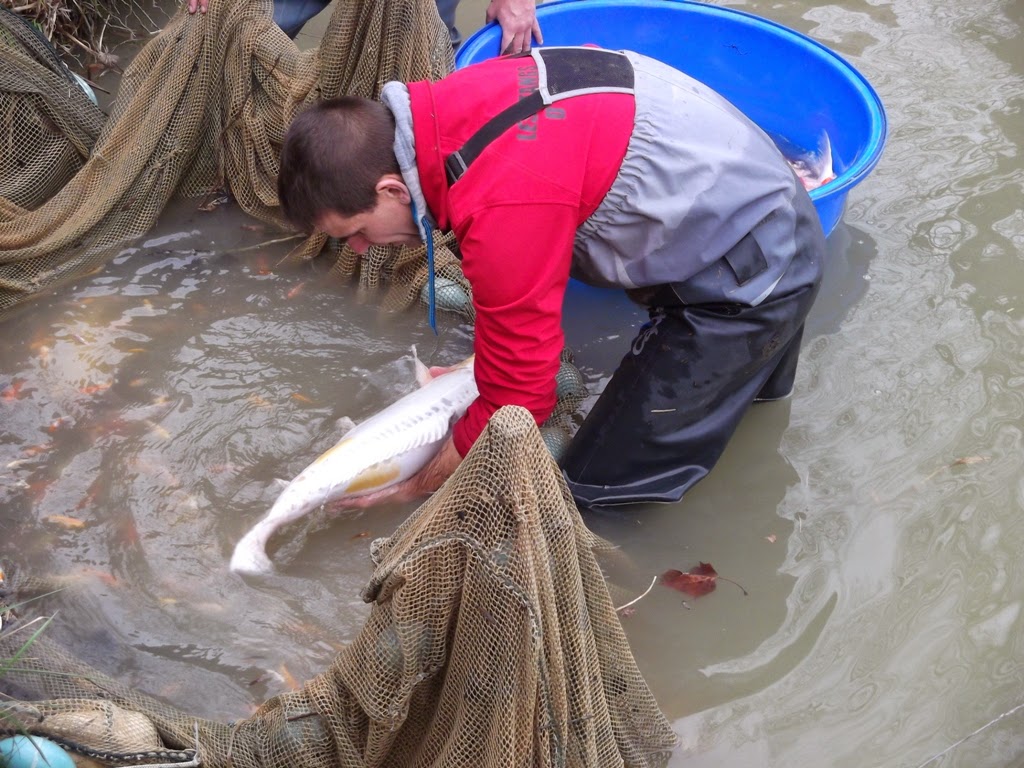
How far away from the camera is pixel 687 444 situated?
3.01m

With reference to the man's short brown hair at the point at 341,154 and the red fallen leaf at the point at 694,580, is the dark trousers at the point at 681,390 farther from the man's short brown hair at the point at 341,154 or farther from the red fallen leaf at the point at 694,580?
the man's short brown hair at the point at 341,154

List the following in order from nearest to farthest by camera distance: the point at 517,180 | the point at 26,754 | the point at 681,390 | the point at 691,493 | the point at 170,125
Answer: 1. the point at 26,754
2. the point at 517,180
3. the point at 681,390
4. the point at 691,493
5. the point at 170,125

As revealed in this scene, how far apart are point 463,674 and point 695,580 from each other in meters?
1.34

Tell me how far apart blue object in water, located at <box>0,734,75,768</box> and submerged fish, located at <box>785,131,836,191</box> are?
356 cm

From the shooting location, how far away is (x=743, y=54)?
4551mm

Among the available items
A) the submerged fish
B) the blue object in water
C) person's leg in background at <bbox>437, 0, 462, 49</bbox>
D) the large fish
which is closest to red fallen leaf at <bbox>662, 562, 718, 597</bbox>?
the large fish

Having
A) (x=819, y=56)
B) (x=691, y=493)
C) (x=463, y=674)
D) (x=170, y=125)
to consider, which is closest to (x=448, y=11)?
(x=170, y=125)

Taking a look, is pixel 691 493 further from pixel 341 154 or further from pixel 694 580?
pixel 341 154

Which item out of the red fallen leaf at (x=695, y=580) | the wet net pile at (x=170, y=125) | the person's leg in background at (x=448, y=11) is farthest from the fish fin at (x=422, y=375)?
the person's leg in background at (x=448, y=11)

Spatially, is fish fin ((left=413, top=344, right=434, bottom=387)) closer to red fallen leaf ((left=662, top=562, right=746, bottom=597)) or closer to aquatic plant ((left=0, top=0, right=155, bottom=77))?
red fallen leaf ((left=662, top=562, right=746, bottom=597))

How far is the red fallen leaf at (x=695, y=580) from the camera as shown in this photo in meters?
2.99

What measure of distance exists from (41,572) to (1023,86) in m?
5.40

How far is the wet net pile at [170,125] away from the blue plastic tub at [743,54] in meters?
0.60

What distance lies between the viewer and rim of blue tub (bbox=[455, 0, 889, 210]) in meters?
3.35
